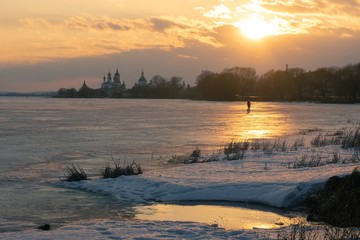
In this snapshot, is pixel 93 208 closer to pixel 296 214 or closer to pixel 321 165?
pixel 296 214

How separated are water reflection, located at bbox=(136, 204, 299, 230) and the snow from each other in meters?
0.58

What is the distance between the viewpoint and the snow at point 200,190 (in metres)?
8.37

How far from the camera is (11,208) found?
1066cm

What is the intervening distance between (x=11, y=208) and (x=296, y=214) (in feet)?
20.3

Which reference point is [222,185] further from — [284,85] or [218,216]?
[284,85]

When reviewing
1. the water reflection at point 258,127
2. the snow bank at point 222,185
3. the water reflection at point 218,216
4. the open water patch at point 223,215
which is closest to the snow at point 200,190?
the snow bank at point 222,185

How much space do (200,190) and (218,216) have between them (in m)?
2.15

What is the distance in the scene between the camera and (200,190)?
487 inches

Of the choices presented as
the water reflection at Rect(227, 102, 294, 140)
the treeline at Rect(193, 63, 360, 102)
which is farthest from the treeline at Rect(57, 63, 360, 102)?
the water reflection at Rect(227, 102, 294, 140)

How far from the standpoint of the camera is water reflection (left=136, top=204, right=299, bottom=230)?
9.48m

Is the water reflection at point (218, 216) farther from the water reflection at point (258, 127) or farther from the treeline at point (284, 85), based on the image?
the treeline at point (284, 85)

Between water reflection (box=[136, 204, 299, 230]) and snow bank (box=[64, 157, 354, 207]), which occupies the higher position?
snow bank (box=[64, 157, 354, 207])

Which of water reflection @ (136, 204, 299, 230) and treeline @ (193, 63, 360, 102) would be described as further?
treeline @ (193, 63, 360, 102)

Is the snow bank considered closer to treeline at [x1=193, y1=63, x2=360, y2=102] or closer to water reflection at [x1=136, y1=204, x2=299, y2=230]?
water reflection at [x1=136, y1=204, x2=299, y2=230]
